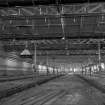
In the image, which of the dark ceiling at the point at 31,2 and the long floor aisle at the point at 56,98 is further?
the dark ceiling at the point at 31,2

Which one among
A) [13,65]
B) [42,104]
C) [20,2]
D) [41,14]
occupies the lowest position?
[42,104]

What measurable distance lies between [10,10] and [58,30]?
5990 mm

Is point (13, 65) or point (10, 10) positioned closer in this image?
point (10, 10)

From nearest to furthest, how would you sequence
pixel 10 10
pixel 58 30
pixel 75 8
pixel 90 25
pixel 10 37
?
pixel 75 8 → pixel 10 10 → pixel 90 25 → pixel 58 30 → pixel 10 37

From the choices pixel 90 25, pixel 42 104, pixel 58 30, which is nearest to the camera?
pixel 42 104

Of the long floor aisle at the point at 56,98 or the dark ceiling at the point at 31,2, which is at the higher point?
the dark ceiling at the point at 31,2

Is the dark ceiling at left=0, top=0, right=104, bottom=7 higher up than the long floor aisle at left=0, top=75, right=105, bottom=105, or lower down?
higher up

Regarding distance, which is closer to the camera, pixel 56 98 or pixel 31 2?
pixel 56 98

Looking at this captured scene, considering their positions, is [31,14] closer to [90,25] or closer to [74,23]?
[74,23]

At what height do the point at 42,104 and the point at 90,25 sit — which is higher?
the point at 90,25

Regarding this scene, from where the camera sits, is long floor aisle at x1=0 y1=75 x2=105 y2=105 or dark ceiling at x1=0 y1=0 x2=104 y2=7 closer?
long floor aisle at x1=0 y1=75 x2=105 y2=105

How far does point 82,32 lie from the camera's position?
66.6 feet

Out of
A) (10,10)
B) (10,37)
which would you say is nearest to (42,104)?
(10,10)

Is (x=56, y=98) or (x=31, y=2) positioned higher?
(x=31, y=2)
